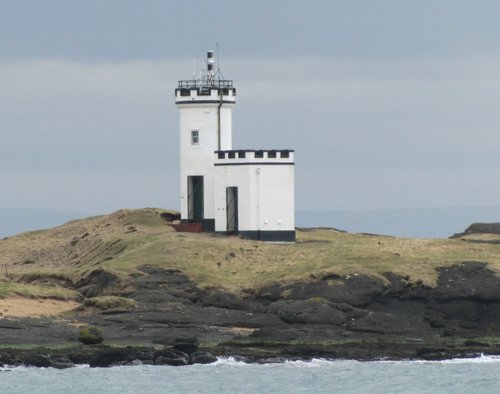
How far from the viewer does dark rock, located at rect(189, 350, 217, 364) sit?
68.4m

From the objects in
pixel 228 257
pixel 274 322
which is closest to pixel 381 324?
pixel 274 322

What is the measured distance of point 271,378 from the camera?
2630 inches

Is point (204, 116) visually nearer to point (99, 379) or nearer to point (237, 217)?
point (237, 217)

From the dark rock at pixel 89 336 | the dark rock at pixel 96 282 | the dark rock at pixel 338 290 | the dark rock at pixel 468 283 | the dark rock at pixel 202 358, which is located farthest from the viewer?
the dark rock at pixel 96 282

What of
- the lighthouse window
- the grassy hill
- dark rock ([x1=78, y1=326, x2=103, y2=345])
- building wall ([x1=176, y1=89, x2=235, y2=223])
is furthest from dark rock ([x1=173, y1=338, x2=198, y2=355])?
the lighthouse window

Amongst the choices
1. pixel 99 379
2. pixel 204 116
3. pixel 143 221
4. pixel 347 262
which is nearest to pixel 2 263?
pixel 143 221

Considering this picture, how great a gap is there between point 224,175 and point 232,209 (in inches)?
63.0

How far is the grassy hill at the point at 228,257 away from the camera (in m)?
79.1

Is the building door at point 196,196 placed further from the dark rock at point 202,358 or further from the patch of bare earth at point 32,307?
the dark rock at point 202,358

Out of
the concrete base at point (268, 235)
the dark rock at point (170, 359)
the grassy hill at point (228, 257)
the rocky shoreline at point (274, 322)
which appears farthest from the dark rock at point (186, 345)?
the concrete base at point (268, 235)

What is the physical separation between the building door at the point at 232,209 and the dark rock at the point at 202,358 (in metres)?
18.9

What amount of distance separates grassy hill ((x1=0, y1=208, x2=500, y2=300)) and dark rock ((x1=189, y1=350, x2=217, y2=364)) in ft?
31.9

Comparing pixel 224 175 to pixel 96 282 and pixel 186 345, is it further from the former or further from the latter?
pixel 186 345

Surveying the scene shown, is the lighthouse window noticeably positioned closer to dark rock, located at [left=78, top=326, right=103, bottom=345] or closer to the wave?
dark rock, located at [left=78, top=326, right=103, bottom=345]
